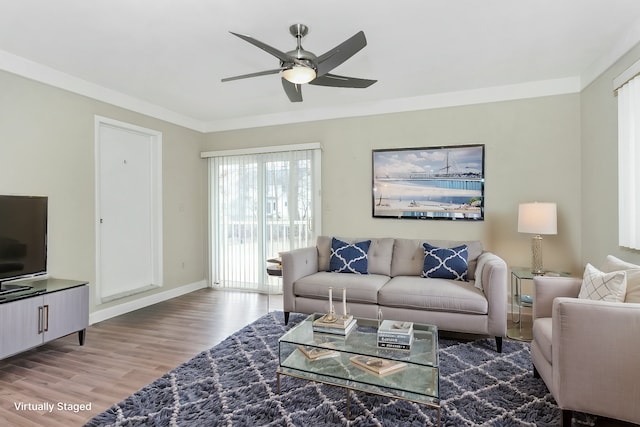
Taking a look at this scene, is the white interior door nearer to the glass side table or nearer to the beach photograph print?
the beach photograph print

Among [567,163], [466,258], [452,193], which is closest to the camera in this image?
[466,258]

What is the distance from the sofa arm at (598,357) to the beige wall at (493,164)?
2.29 m

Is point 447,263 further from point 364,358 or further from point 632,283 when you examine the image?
point 364,358

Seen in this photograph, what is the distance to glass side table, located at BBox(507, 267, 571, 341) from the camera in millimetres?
3135

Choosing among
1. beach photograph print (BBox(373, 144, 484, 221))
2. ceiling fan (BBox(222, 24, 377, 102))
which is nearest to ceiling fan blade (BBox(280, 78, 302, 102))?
ceiling fan (BBox(222, 24, 377, 102))

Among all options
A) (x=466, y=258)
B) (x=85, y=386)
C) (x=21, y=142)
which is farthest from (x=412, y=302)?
(x=21, y=142)

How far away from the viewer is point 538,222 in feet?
10.6

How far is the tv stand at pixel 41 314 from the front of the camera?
2.50 meters

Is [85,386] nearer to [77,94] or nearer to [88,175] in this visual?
[88,175]

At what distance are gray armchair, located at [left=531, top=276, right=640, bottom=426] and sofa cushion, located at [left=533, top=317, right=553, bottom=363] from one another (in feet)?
0.56

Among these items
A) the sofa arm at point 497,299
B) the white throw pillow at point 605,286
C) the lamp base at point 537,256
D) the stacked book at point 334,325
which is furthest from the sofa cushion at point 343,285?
the white throw pillow at point 605,286

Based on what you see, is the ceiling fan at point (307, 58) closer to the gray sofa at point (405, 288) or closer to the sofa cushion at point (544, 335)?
the gray sofa at point (405, 288)

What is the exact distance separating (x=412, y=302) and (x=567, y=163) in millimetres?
2354

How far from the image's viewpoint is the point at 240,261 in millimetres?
5125
